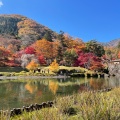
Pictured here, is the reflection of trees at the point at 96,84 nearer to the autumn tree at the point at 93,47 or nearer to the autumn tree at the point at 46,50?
the autumn tree at the point at 46,50

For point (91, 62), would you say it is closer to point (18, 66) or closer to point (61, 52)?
point (61, 52)

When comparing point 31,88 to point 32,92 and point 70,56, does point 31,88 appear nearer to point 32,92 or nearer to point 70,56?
point 32,92

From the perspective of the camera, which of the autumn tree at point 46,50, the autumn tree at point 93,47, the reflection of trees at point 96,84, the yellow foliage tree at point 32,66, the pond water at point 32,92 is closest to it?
the pond water at point 32,92

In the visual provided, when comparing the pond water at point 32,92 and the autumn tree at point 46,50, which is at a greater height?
the autumn tree at point 46,50

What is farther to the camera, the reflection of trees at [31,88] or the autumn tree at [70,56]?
the autumn tree at [70,56]

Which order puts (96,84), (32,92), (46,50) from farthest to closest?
(46,50), (96,84), (32,92)

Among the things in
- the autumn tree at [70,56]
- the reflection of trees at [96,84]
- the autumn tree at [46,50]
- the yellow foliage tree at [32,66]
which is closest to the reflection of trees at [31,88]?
the reflection of trees at [96,84]

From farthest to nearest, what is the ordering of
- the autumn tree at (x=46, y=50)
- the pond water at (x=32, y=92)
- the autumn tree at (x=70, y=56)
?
the autumn tree at (x=46, y=50) < the autumn tree at (x=70, y=56) < the pond water at (x=32, y=92)

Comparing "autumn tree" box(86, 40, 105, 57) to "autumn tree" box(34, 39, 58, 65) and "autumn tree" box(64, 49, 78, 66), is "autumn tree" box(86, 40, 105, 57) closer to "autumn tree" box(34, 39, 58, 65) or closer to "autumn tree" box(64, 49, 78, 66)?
"autumn tree" box(64, 49, 78, 66)

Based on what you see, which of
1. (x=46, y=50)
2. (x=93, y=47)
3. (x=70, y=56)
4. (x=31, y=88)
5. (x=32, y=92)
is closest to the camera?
(x=32, y=92)

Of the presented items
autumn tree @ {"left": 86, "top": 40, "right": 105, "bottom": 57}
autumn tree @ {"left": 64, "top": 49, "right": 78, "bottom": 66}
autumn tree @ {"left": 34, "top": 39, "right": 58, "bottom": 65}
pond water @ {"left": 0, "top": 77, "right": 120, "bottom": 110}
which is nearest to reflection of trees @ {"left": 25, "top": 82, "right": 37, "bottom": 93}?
pond water @ {"left": 0, "top": 77, "right": 120, "bottom": 110}

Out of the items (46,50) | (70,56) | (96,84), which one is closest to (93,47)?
(70,56)

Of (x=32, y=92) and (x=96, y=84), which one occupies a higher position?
(x=96, y=84)

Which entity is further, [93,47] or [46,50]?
[93,47]
